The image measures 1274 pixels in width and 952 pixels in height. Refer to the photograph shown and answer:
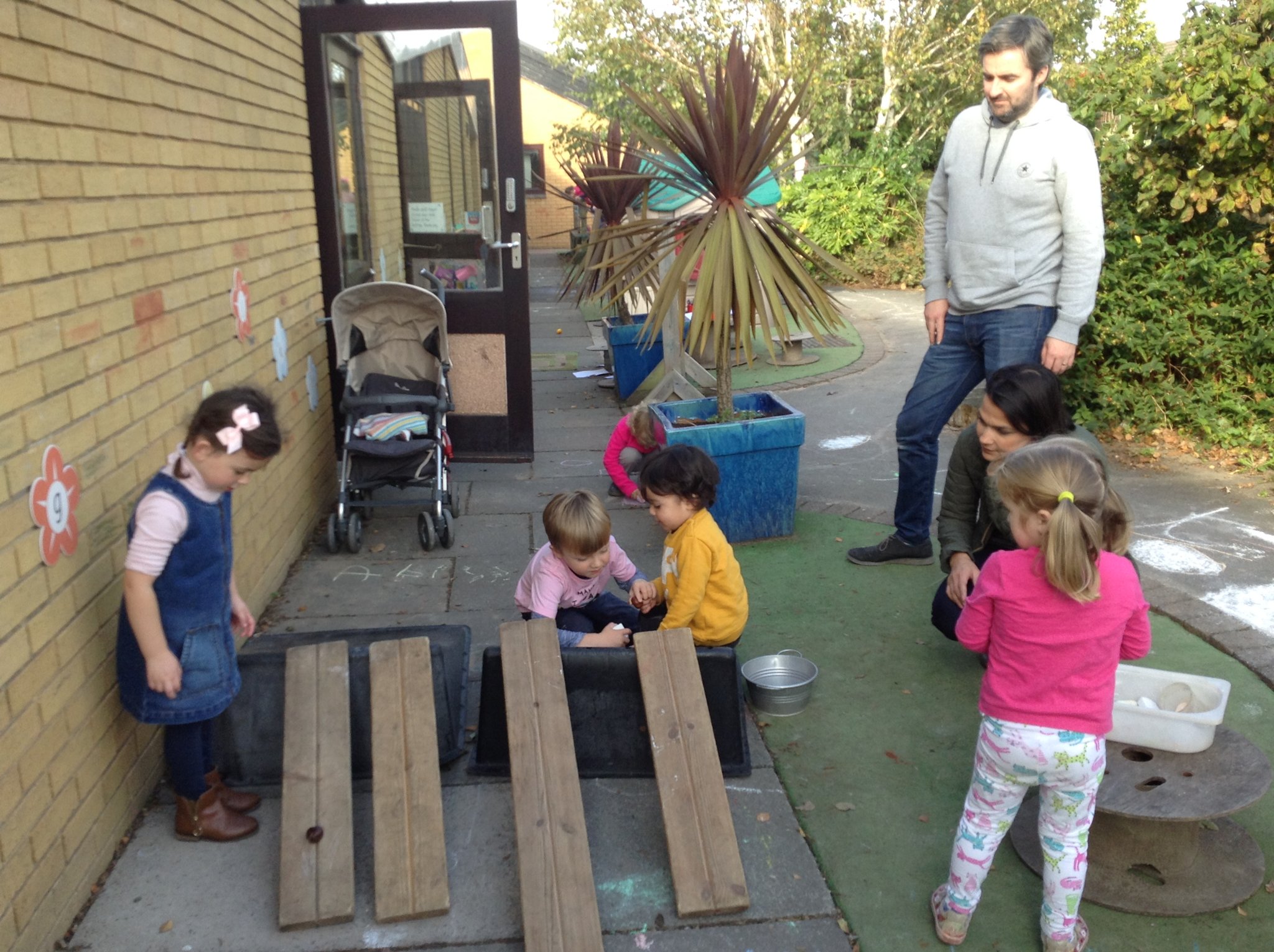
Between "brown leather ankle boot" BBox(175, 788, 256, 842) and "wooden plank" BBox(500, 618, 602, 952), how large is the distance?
795mm

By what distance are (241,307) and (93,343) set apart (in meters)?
1.55

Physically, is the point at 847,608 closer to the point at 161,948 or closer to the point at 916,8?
the point at 161,948

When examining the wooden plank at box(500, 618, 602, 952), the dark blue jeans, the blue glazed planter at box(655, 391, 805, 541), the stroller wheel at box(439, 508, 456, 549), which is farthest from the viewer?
the stroller wheel at box(439, 508, 456, 549)

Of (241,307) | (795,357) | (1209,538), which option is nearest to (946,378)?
(1209,538)

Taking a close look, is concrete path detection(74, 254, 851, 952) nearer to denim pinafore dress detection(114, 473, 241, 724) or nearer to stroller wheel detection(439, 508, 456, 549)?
denim pinafore dress detection(114, 473, 241, 724)

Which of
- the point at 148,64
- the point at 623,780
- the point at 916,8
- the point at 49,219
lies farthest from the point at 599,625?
the point at 916,8

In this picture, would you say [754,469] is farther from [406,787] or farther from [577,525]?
[406,787]

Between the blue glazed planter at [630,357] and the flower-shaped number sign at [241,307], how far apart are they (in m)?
4.32

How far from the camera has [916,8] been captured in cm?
2181

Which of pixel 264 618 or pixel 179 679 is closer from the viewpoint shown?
pixel 179 679

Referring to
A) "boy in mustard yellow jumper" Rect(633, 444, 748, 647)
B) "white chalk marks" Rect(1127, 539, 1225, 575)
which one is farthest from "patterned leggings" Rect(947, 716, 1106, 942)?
"white chalk marks" Rect(1127, 539, 1225, 575)

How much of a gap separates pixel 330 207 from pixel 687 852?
467 centimetres

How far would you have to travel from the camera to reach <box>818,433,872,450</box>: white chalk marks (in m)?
7.09

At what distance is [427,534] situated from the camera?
5168 mm
